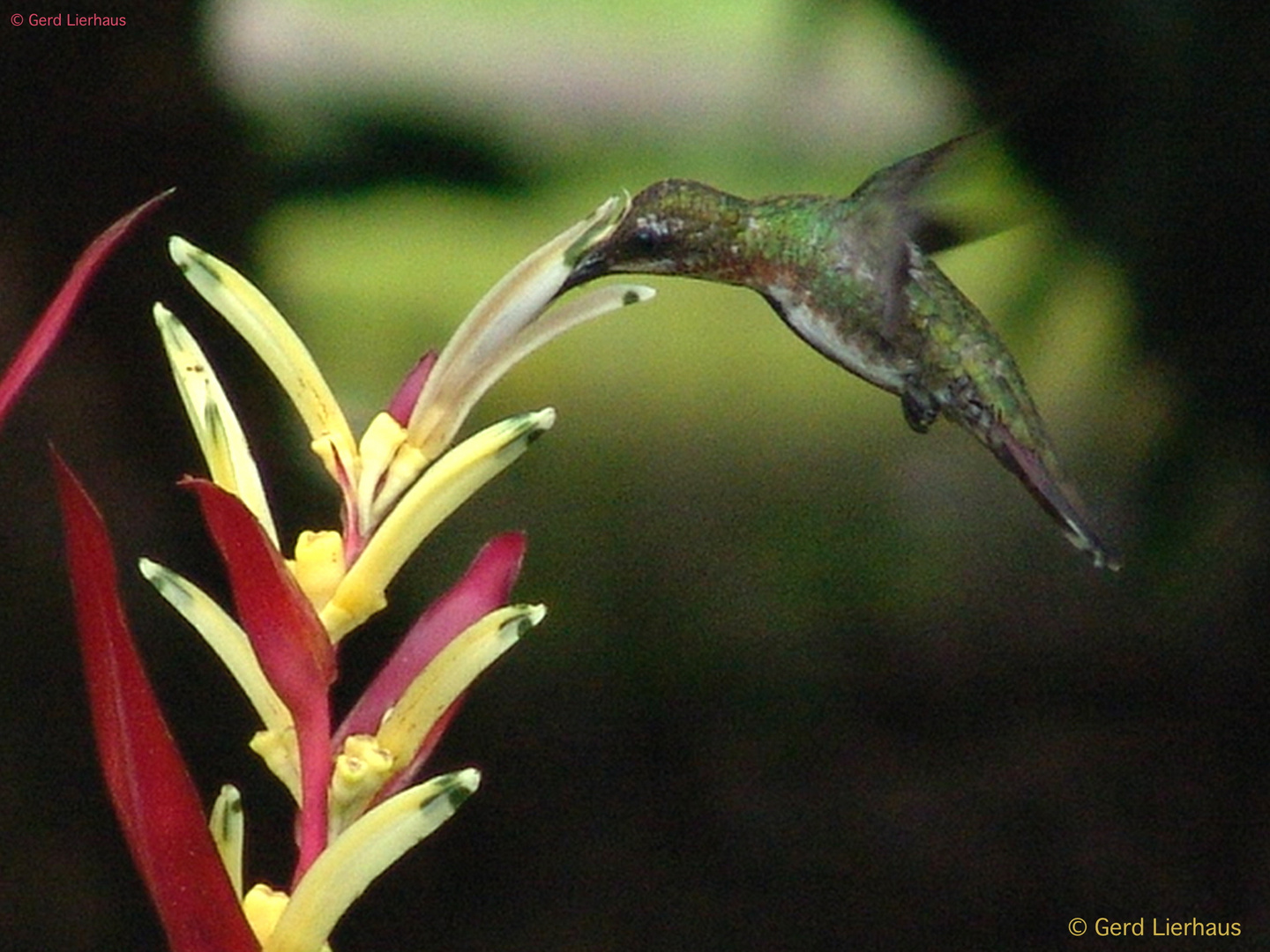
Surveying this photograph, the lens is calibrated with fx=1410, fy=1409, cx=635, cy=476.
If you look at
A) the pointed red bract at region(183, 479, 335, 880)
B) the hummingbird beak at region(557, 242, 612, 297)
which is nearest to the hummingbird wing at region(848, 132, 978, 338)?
the hummingbird beak at region(557, 242, 612, 297)

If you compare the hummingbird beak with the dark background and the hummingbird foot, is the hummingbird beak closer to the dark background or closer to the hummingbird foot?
the hummingbird foot

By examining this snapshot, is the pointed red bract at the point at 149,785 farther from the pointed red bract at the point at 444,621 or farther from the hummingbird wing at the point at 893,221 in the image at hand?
the hummingbird wing at the point at 893,221

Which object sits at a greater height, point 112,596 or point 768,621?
point 112,596

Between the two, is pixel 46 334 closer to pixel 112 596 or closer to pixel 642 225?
pixel 112 596

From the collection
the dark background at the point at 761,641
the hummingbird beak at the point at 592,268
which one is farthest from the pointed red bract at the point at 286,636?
the dark background at the point at 761,641

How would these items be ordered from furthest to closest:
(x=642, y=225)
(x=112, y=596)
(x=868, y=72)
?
(x=868, y=72), (x=642, y=225), (x=112, y=596)

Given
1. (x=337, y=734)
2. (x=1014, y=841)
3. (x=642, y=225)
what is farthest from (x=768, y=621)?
(x=337, y=734)
